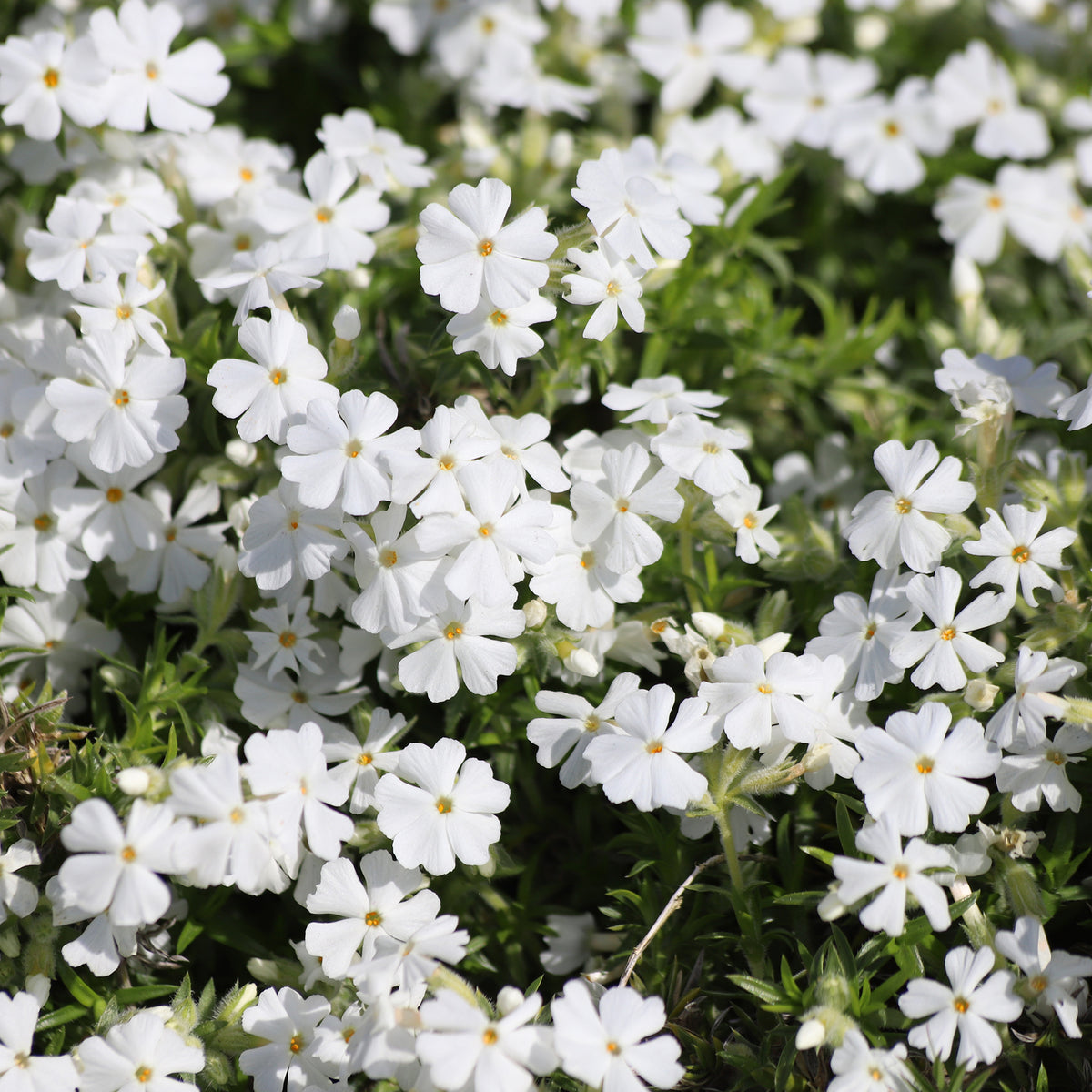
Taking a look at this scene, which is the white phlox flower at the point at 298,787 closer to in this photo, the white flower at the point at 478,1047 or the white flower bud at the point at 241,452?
the white flower at the point at 478,1047

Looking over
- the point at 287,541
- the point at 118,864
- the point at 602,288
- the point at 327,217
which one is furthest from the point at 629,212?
the point at 118,864

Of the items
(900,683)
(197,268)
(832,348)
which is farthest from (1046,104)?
(197,268)

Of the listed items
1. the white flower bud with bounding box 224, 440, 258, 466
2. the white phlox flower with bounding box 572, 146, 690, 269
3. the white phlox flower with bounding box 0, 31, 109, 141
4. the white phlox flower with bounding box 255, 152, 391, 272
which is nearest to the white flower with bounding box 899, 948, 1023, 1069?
the white phlox flower with bounding box 572, 146, 690, 269

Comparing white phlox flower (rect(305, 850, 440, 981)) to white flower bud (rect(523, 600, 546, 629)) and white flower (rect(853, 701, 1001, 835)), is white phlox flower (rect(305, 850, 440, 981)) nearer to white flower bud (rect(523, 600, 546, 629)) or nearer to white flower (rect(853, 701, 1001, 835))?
white flower bud (rect(523, 600, 546, 629))

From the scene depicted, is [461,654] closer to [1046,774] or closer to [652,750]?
[652,750]

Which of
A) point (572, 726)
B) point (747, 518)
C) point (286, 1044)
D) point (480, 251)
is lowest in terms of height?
point (286, 1044)

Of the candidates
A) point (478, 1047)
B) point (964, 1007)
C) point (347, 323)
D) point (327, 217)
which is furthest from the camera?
point (327, 217)
